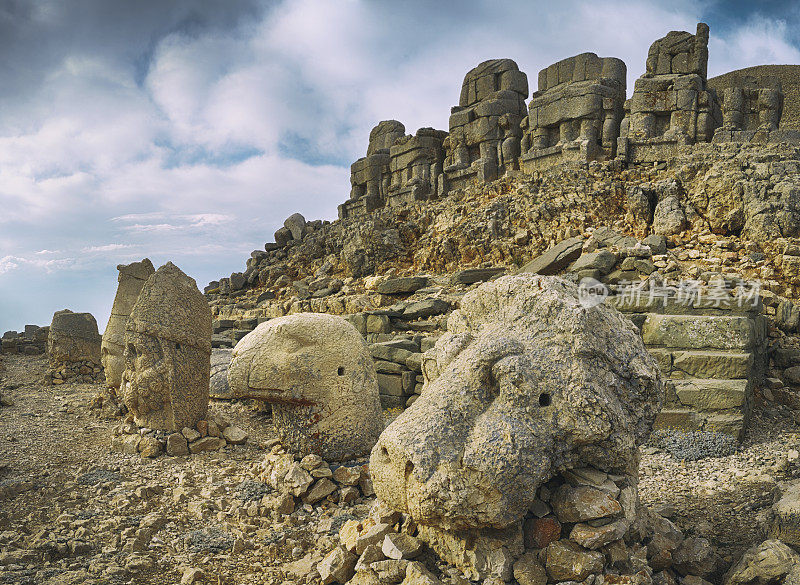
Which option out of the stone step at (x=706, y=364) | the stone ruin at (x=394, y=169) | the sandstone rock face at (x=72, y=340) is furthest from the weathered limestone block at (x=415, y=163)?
the stone step at (x=706, y=364)

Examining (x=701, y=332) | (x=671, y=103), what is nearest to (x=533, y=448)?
(x=701, y=332)

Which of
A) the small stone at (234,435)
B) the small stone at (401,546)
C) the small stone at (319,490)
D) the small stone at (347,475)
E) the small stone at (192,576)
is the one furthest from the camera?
the small stone at (234,435)

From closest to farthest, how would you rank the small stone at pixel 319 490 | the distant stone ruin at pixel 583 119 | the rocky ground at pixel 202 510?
the rocky ground at pixel 202 510 < the small stone at pixel 319 490 < the distant stone ruin at pixel 583 119

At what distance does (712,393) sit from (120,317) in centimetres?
818

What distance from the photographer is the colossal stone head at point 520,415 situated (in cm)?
230

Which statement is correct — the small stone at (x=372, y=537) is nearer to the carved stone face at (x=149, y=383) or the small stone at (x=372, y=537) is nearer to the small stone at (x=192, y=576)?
the small stone at (x=192, y=576)

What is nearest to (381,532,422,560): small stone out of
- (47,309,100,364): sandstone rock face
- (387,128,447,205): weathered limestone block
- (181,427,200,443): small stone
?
(181,427,200,443): small stone

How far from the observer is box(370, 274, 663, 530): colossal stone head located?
7.55 ft

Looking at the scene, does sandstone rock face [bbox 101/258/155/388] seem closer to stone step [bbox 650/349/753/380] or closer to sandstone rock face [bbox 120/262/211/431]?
sandstone rock face [bbox 120/262/211/431]

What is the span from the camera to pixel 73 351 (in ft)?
34.1

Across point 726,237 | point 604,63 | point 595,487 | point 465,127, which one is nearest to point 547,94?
point 604,63

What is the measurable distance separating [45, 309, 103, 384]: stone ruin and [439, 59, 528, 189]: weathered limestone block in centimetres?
1102

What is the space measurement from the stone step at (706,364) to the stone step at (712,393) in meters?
0.08

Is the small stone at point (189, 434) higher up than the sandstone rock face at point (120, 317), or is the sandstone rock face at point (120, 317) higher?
the sandstone rock face at point (120, 317)
